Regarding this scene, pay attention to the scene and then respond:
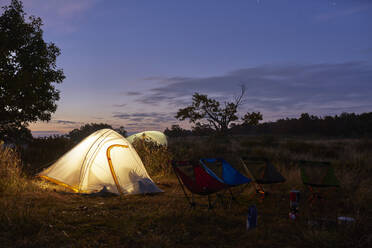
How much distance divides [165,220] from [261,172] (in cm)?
243

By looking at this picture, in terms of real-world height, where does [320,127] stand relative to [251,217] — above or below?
above

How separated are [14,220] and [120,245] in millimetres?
1574

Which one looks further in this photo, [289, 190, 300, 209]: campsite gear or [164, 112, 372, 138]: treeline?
[164, 112, 372, 138]: treeline

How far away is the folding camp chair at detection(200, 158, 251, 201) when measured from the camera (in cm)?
518

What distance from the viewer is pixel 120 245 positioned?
3230 mm

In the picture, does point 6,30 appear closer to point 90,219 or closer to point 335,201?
point 90,219

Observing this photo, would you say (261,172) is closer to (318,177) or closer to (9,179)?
(318,177)

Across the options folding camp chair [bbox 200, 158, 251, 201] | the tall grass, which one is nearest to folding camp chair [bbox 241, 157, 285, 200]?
folding camp chair [bbox 200, 158, 251, 201]

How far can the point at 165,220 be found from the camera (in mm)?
4109

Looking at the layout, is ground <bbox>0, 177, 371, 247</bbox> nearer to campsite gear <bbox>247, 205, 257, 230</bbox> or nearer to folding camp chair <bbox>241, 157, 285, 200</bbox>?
campsite gear <bbox>247, 205, 257, 230</bbox>

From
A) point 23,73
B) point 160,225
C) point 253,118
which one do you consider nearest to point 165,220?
point 160,225

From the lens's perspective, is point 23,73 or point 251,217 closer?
point 251,217

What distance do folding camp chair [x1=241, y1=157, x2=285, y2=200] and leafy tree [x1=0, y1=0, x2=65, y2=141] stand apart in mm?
9047

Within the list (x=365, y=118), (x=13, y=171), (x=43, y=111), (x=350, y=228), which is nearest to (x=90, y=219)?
(x=13, y=171)
